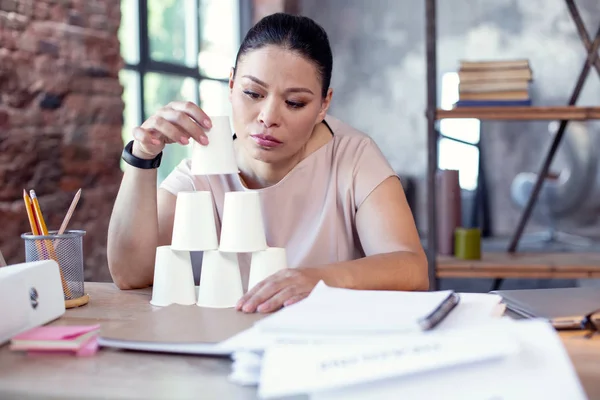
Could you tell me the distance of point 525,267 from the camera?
262cm

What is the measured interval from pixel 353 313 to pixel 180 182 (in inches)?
Answer: 33.0

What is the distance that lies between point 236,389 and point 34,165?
2016 millimetres

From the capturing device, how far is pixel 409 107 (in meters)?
5.04

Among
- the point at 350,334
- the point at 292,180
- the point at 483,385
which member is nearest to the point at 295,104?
the point at 292,180

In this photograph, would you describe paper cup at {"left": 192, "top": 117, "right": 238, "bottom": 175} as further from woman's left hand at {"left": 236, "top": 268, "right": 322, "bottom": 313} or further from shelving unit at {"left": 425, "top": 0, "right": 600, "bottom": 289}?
shelving unit at {"left": 425, "top": 0, "right": 600, "bottom": 289}

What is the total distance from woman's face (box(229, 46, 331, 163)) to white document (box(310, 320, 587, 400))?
84 centimetres

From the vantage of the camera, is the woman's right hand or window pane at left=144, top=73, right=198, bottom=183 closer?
the woman's right hand

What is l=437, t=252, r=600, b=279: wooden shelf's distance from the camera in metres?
2.59

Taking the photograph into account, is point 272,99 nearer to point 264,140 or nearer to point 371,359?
point 264,140

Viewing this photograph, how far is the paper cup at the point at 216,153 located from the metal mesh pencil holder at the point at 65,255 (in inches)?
9.4

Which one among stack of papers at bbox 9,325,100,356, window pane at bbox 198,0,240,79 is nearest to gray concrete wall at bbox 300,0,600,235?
window pane at bbox 198,0,240,79

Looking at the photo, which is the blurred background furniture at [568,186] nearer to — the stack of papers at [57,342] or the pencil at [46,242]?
the pencil at [46,242]

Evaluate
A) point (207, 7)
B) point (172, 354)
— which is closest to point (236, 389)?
point (172, 354)

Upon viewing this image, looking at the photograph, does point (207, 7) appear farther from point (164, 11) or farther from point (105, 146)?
point (105, 146)
